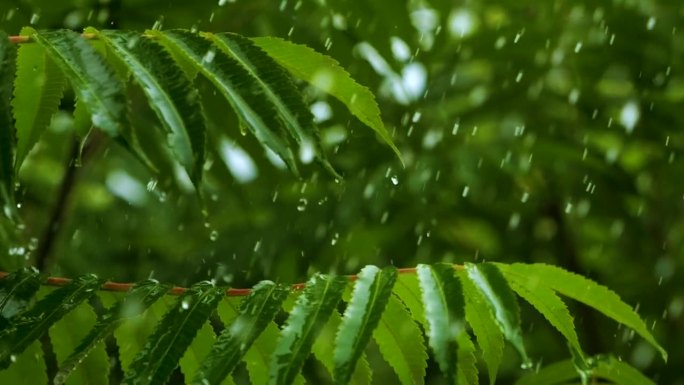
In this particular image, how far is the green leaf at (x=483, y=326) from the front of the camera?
1.17m

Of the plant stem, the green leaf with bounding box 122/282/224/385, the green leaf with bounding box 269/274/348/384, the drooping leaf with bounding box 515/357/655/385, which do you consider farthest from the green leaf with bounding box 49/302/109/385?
the plant stem

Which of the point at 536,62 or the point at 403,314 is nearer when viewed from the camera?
the point at 403,314

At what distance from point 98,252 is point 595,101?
4.41ft

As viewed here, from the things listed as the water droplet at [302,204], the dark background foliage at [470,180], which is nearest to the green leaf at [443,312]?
the dark background foliage at [470,180]

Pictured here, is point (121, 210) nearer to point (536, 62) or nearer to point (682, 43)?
point (536, 62)

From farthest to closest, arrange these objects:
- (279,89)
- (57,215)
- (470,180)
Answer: (470,180) → (57,215) → (279,89)

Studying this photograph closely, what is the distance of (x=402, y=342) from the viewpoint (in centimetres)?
116

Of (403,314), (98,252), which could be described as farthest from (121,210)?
(403,314)

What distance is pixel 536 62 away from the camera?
259cm

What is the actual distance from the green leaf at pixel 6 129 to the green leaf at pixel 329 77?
269 mm

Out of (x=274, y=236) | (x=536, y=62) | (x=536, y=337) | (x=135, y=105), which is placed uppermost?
(x=536, y=62)

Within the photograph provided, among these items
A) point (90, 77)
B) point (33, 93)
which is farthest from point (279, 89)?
point (33, 93)

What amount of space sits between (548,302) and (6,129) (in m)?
0.62

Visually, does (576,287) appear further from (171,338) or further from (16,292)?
(16,292)
